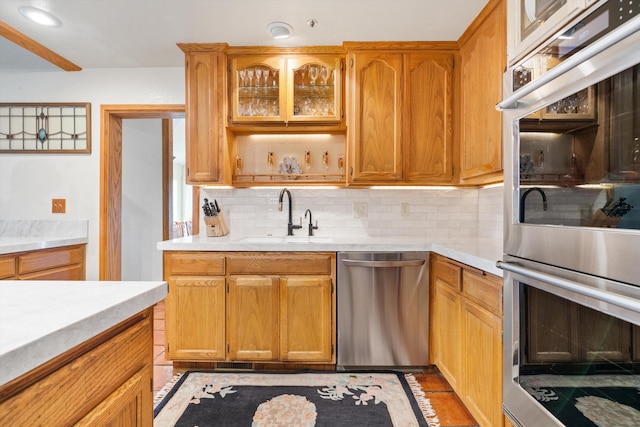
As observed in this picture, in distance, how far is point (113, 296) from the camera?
814 mm

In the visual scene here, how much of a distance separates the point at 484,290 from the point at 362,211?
4.69 ft

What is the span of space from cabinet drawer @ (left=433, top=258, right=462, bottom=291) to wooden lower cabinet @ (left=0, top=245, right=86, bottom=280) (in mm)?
2798

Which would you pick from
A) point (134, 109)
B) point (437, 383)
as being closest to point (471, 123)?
point (437, 383)

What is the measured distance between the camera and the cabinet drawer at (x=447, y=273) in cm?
196

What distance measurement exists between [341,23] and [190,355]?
2477 mm

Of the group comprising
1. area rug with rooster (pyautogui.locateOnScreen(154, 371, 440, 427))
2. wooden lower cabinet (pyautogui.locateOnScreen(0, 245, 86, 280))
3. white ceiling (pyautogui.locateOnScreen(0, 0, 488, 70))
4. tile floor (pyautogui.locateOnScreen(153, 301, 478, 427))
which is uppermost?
white ceiling (pyautogui.locateOnScreen(0, 0, 488, 70))

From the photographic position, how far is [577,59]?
0.94m

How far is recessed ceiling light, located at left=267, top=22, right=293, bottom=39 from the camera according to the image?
233 cm

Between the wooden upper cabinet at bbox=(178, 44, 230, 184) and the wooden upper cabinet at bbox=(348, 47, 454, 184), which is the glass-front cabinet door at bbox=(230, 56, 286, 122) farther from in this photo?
the wooden upper cabinet at bbox=(348, 47, 454, 184)

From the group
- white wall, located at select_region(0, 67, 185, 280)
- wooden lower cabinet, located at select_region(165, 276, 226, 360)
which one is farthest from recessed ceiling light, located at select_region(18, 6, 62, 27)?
wooden lower cabinet, located at select_region(165, 276, 226, 360)

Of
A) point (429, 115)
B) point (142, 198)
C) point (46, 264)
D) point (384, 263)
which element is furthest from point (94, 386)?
point (142, 198)

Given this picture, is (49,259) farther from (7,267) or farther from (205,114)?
(205,114)

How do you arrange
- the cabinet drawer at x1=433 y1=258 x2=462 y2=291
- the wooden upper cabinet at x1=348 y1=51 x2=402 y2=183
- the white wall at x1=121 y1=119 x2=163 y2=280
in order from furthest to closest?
the white wall at x1=121 y1=119 x2=163 y2=280 → the wooden upper cabinet at x1=348 y1=51 x2=402 y2=183 → the cabinet drawer at x1=433 y1=258 x2=462 y2=291

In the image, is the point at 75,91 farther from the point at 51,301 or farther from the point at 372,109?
the point at 51,301
